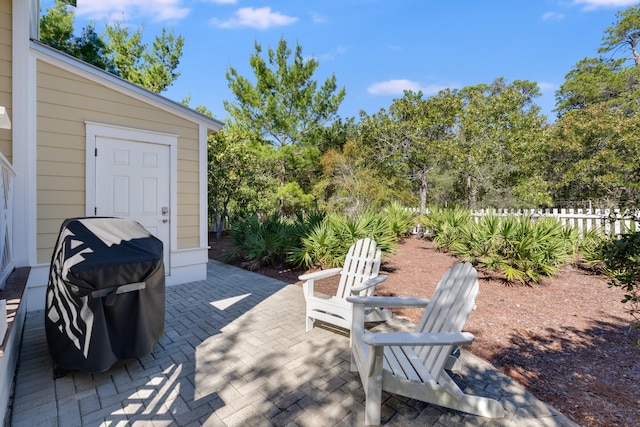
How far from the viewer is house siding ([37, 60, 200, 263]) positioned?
12.0 ft

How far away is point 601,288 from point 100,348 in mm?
6417

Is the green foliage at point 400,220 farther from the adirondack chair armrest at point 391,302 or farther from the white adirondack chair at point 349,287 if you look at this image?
the adirondack chair armrest at point 391,302

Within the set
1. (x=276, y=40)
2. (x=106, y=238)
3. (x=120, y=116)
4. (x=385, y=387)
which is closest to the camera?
(x=385, y=387)

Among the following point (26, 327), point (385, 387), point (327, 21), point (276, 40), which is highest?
point (276, 40)

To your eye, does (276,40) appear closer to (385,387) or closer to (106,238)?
(106,238)

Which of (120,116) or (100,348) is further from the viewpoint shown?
(120,116)

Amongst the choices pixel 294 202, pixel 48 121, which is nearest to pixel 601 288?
pixel 48 121

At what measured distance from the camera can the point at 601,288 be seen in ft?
14.9

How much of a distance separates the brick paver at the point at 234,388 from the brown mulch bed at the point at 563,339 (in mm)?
291

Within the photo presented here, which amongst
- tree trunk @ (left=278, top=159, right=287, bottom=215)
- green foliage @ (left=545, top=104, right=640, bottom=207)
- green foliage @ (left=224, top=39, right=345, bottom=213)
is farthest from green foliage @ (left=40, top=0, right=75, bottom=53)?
green foliage @ (left=545, top=104, right=640, bottom=207)

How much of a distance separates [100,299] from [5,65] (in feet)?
11.4

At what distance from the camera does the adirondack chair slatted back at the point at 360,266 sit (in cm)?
334

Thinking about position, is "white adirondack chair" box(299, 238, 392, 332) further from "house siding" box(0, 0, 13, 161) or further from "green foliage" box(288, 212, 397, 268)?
"house siding" box(0, 0, 13, 161)

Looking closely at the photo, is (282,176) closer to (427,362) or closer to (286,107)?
(286,107)
